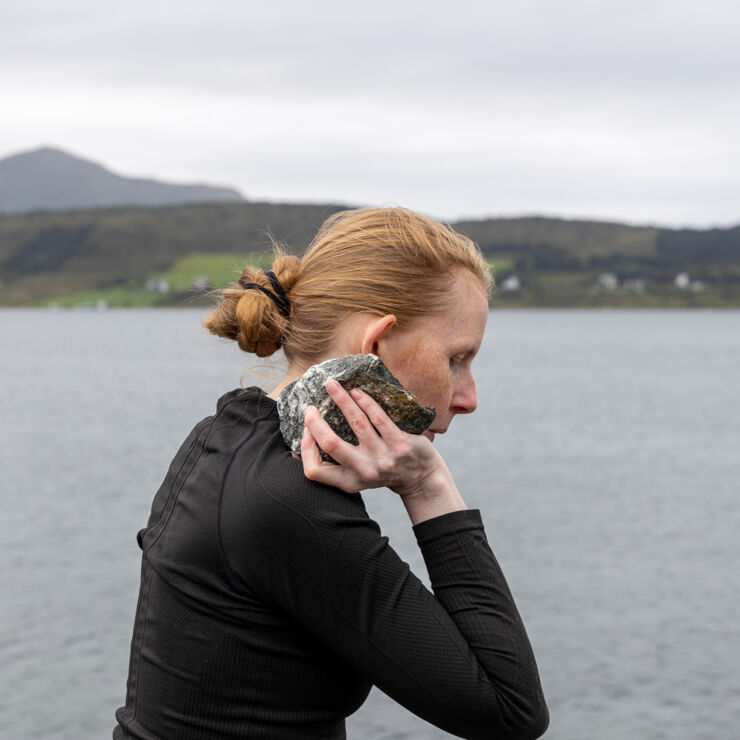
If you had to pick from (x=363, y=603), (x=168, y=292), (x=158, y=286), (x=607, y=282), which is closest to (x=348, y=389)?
(x=363, y=603)

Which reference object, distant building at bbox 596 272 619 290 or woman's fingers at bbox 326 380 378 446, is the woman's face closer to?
woman's fingers at bbox 326 380 378 446

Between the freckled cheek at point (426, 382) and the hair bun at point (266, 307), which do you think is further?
the hair bun at point (266, 307)

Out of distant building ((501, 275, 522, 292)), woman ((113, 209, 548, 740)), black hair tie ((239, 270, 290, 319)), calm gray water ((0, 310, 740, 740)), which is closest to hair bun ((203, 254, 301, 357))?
black hair tie ((239, 270, 290, 319))

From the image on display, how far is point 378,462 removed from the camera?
2.31 m

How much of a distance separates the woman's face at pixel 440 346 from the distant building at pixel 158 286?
178m

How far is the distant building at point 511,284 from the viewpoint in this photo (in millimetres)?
188250

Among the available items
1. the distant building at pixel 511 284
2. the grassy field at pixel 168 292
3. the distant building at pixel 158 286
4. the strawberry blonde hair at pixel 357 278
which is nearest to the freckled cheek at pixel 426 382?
the strawberry blonde hair at pixel 357 278

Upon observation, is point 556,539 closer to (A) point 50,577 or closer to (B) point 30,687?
(A) point 50,577

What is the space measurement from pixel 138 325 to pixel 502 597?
539ft

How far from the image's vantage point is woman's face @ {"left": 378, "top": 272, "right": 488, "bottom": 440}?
2.53 meters

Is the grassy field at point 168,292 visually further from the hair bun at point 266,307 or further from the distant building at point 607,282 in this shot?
the hair bun at point 266,307

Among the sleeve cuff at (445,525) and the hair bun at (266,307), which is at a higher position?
the hair bun at (266,307)

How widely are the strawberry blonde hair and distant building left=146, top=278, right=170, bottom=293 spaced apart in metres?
178

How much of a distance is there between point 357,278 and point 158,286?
181242 mm
